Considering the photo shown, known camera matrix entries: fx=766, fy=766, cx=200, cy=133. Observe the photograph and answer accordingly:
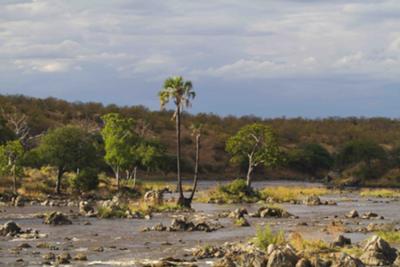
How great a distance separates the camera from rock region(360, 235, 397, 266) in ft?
107

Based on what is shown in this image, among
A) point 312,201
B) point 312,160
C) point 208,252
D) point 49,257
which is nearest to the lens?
point 49,257

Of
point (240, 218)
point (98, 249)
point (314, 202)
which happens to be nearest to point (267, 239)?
point (98, 249)

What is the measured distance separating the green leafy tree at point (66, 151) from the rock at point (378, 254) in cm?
5844

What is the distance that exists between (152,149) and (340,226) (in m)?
53.2

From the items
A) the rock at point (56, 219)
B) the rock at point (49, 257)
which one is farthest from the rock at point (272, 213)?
the rock at point (49, 257)

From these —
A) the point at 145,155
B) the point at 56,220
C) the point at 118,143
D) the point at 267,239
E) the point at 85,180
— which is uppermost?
the point at 118,143

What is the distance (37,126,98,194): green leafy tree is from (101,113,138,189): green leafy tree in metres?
2.20

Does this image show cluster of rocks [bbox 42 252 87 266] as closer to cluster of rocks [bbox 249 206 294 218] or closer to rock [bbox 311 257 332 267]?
rock [bbox 311 257 332 267]

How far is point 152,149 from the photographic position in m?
103

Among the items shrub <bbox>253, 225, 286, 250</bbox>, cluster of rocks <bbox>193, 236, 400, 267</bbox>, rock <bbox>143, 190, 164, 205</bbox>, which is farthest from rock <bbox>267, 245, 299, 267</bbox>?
rock <bbox>143, 190, 164, 205</bbox>

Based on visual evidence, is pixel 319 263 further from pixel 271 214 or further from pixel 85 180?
pixel 85 180

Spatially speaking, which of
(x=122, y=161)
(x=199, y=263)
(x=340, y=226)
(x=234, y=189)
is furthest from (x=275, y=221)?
(x=122, y=161)

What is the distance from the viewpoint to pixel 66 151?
88.8 meters

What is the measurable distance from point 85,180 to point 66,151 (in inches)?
162
